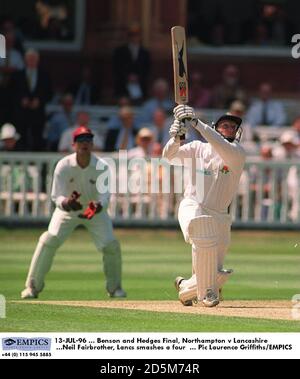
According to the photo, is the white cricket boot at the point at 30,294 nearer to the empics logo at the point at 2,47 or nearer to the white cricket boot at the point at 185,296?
the white cricket boot at the point at 185,296

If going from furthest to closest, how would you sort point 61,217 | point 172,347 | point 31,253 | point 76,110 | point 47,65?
point 47,65, point 76,110, point 31,253, point 61,217, point 172,347

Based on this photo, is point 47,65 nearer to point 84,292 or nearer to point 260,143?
point 260,143

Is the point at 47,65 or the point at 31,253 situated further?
the point at 47,65

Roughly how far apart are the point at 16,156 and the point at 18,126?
110cm

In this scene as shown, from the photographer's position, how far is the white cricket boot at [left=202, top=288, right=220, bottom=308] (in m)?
14.3

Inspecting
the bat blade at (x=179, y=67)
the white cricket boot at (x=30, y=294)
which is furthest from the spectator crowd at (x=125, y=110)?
the bat blade at (x=179, y=67)

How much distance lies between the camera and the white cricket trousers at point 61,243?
1583 centimetres

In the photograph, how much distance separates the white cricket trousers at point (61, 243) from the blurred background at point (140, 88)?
708 centimetres

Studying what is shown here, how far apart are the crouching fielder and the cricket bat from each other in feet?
1.18

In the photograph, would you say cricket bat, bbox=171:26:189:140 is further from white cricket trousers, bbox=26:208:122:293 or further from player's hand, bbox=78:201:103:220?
white cricket trousers, bbox=26:208:122:293

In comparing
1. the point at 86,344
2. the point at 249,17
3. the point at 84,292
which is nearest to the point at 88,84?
the point at 249,17

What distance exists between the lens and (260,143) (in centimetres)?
2464

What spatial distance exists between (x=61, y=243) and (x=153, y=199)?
757 cm

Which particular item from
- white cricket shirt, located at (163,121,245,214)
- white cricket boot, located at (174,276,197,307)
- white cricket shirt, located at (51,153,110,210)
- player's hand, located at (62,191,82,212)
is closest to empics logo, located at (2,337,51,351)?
white cricket boot, located at (174,276,197,307)
